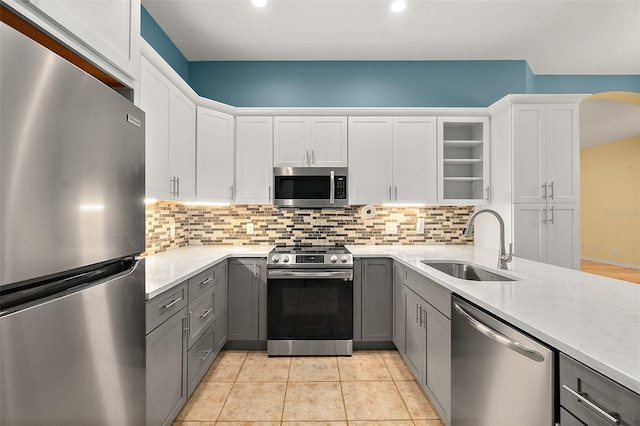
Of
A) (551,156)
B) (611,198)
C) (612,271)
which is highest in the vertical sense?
(551,156)

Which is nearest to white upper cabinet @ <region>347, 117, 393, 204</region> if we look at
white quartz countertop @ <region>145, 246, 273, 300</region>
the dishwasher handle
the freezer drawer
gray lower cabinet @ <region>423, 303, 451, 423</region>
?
white quartz countertop @ <region>145, 246, 273, 300</region>

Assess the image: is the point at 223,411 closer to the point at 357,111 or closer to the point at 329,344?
the point at 329,344

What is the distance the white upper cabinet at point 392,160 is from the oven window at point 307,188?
286 mm

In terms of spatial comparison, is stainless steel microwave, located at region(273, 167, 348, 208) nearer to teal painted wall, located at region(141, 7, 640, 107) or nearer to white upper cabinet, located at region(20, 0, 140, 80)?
teal painted wall, located at region(141, 7, 640, 107)

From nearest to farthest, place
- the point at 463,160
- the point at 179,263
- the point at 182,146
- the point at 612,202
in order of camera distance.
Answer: the point at 179,263
the point at 182,146
the point at 463,160
the point at 612,202

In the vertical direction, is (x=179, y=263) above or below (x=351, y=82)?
below

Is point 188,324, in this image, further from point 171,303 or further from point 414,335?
point 414,335

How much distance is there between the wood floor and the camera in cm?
575

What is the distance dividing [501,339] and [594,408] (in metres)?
0.37

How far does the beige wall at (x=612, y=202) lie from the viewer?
22.0 ft

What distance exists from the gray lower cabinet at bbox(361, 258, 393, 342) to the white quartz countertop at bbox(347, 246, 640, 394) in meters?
0.84

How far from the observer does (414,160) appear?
309 centimetres

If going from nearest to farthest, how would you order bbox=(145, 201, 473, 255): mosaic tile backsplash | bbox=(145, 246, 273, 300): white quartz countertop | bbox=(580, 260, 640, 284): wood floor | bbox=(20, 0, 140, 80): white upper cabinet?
bbox=(20, 0, 140, 80): white upper cabinet
bbox=(145, 246, 273, 300): white quartz countertop
bbox=(145, 201, 473, 255): mosaic tile backsplash
bbox=(580, 260, 640, 284): wood floor

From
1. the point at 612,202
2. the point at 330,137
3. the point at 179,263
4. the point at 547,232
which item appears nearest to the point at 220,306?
the point at 179,263
